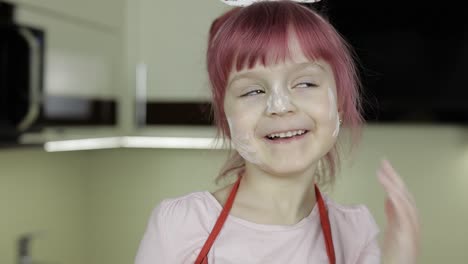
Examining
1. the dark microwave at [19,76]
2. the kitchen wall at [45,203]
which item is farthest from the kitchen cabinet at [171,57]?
the dark microwave at [19,76]

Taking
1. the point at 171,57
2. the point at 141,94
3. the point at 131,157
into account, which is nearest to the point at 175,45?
the point at 171,57

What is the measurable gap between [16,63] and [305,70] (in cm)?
115

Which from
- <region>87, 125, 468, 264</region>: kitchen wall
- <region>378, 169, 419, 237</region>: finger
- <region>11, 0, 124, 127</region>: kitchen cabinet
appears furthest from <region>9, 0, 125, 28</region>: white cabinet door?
<region>378, 169, 419, 237</region>: finger

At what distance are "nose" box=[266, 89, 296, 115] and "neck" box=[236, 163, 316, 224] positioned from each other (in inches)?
4.4

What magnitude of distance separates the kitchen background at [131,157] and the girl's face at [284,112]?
1.23 meters

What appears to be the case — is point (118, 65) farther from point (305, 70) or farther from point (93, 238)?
point (305, 70)

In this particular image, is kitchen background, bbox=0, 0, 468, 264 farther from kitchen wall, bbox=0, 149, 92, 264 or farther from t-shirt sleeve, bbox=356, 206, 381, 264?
t-shirt sleeve, bbox=356, 206, 381, 264

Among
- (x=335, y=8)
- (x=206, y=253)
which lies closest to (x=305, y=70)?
(x=206, y=253)

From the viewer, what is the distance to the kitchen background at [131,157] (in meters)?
2.02

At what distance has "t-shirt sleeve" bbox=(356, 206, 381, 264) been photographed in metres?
0.80

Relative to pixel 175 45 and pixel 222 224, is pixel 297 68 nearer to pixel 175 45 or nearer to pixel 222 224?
pixel 222 224

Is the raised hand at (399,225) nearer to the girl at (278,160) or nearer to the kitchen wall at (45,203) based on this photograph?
the girl at (278,160)

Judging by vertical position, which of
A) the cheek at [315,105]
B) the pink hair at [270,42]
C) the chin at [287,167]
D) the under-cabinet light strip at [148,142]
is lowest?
the under-cabinet light strip at [148,142]

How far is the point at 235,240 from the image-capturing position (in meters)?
0.78
